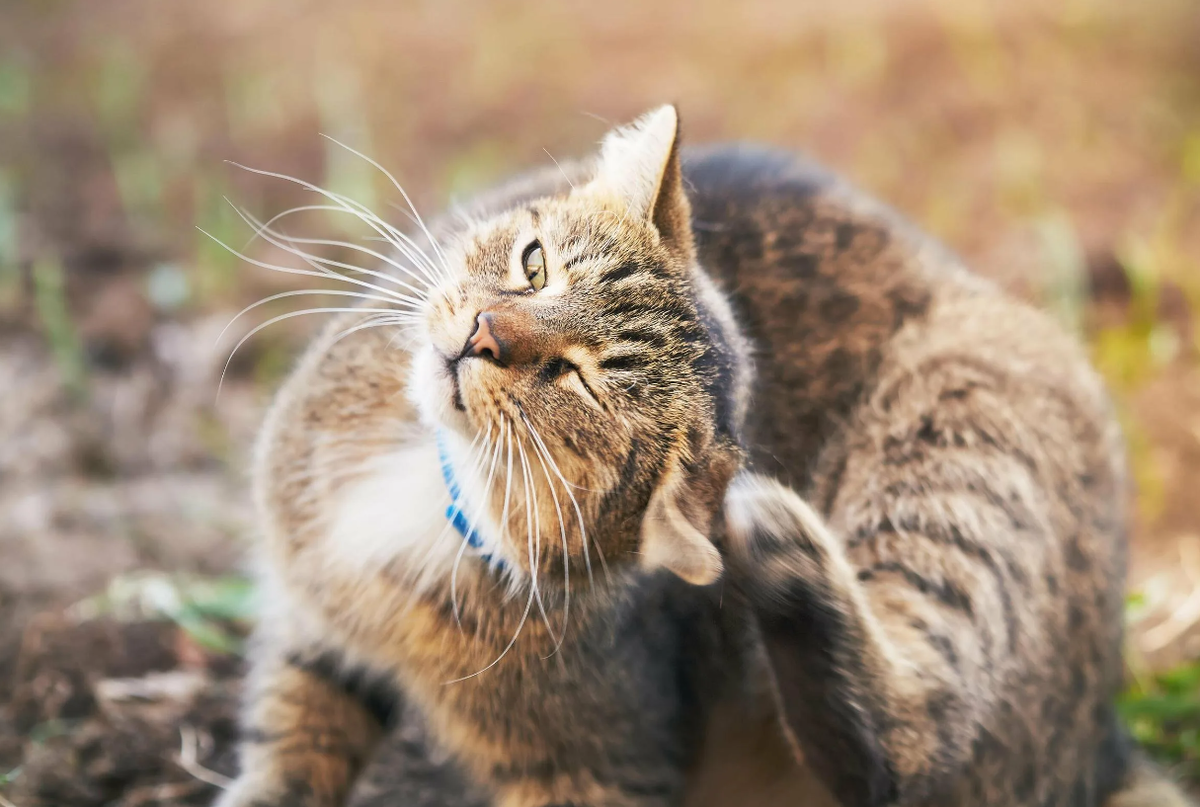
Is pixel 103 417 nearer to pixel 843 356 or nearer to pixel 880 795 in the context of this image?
pixel 843 356

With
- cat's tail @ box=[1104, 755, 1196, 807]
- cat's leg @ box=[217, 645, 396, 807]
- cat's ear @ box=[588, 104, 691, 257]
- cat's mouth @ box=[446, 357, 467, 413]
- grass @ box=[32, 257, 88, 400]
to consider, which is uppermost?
grass @ box=[32, 257, 88, 400]

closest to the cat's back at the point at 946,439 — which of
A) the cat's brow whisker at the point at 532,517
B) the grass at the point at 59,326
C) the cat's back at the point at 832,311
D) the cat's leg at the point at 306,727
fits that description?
the cat's back at the point at 832,311

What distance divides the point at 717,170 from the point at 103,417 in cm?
196

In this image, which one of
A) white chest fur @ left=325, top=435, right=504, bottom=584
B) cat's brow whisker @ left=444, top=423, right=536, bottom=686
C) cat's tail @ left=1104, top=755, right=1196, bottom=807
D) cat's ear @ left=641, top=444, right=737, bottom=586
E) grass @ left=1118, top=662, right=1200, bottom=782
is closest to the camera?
cat's ear @ left=641, top=444, right=737, bottom=586

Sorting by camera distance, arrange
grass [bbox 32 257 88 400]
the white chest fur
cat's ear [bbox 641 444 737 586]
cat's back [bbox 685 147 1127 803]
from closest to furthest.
→ 1. cat's ear [bbox 641 444 737 586]
2. the white chest fur
3. cat's back [bbox 685 147 1127 803]
4. grass [bbox 32 257 88 400]

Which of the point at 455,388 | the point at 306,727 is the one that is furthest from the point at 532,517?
the point at 306,727

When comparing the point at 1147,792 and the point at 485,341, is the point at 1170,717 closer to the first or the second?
the point at 1147,792

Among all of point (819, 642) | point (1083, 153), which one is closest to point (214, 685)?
point (819, 642)

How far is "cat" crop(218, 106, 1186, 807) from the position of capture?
153cm

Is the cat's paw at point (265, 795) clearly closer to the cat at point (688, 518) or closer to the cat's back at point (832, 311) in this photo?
the cat at point (688, 518)

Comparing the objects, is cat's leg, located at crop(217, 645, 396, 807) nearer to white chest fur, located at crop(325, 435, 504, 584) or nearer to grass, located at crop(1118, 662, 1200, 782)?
white chest fur, located at crop(325, 435, 504, 584)

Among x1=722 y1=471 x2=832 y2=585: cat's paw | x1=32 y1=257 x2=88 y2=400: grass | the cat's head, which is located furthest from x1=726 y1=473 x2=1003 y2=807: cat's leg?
x1=32 y1=257 x2=88 y2=400: grass

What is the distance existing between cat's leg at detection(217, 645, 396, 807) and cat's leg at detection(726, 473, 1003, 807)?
0.80m

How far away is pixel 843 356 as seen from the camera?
209 centimetres
